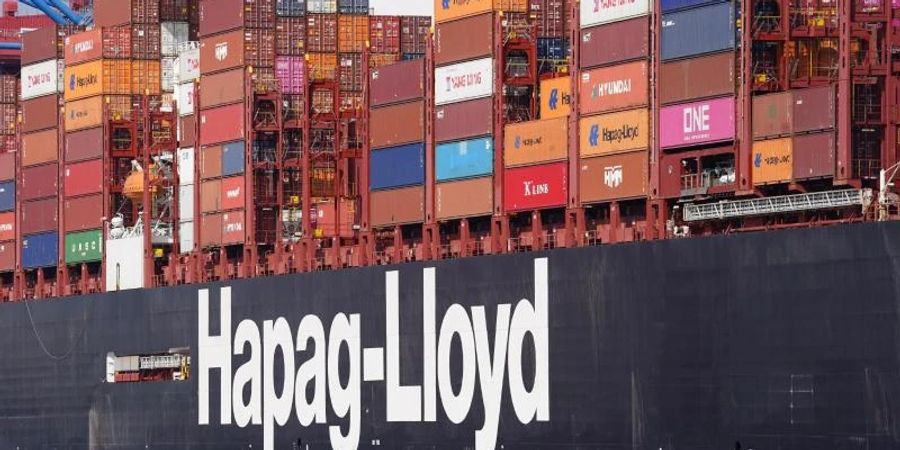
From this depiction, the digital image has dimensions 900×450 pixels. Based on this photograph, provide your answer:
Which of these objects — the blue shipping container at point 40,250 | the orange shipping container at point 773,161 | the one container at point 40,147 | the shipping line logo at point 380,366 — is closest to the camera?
the orange shipping container at point 773,161

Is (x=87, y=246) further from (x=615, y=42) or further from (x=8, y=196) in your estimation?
(x=615, y=42)

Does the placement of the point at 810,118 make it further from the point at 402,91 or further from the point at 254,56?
the point at 254,56

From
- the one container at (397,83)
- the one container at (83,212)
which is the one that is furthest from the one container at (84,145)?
the one container at (397,83)

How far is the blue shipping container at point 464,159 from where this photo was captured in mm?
61406

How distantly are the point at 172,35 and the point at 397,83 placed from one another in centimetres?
1640

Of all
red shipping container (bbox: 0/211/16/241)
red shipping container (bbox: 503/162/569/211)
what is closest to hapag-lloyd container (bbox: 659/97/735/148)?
red shipping container (bbox: 503/162/569/211)

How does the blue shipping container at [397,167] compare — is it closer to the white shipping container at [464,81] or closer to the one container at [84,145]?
the white shipping container at [464,81]

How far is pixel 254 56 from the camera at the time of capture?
7300cm

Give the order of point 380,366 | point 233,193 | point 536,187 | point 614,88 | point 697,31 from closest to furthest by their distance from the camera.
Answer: point 697,31 < point 614,88 < point 536,187 < point 380,366 < point 233,193

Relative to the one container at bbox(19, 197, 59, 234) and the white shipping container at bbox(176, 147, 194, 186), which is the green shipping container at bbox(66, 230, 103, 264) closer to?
the one container at bbox(19, 197, 59, 234)

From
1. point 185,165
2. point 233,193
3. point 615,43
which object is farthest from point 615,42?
point 185,165

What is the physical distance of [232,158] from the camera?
73938 mm

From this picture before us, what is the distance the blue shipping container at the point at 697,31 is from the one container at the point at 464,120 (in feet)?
26.5

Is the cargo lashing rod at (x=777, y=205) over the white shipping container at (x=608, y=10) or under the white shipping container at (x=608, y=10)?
under
